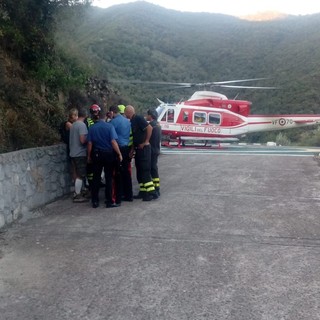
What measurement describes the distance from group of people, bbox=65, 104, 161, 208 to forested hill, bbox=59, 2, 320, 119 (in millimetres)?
25422

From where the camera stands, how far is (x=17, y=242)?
6.34 metres

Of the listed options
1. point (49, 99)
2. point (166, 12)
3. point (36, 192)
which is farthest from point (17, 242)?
point (166, 12)

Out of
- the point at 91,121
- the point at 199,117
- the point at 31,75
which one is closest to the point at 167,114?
the point at 199,117

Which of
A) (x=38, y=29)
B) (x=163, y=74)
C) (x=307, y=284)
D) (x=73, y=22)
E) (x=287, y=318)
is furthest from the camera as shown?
(x=163, y=74)

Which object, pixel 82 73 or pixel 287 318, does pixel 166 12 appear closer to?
pixel 82 73

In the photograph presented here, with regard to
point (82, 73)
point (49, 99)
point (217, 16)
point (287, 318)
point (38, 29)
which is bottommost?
point (287, 318)

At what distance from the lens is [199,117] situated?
22.2 m

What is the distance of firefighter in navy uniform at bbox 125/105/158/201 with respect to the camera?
8734mm

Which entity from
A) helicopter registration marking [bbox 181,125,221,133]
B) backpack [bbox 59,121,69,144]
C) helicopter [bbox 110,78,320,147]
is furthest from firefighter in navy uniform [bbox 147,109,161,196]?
helicopter registration marking [bbox 181,125,221,133]

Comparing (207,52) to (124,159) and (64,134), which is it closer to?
(64,134)

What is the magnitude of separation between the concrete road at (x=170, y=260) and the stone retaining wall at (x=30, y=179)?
0.77 feet

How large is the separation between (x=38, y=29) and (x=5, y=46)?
1218 millimetres

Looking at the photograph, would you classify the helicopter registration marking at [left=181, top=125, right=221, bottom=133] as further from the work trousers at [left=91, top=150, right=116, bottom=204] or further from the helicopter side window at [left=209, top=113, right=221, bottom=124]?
the work trousers at [left=91, top=150, right=116, bottom=204]

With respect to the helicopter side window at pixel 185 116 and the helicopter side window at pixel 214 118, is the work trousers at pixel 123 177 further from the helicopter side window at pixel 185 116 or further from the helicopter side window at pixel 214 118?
the helicopter side window at pixel 214 118
